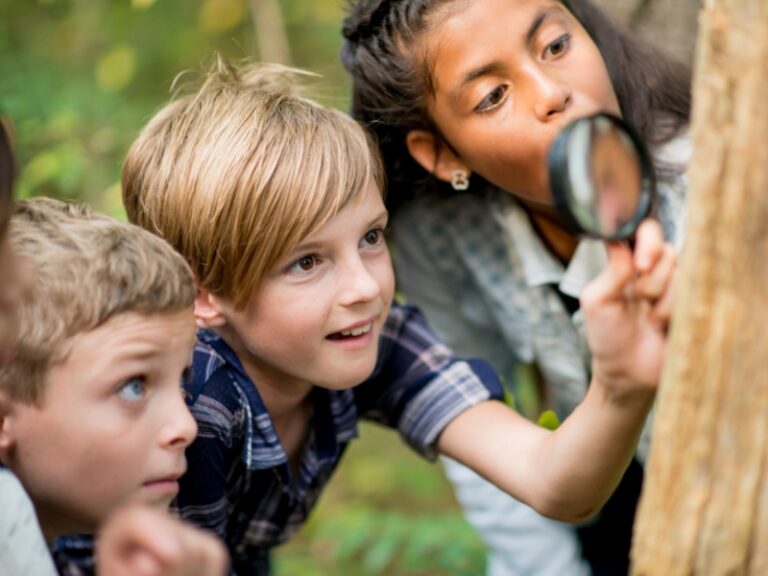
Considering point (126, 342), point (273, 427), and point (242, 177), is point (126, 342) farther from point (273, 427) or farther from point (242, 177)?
point (273, 427)

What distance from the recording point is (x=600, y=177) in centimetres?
158

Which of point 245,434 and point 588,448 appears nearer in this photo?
point 588,448

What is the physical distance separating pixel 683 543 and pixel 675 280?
1.22ft

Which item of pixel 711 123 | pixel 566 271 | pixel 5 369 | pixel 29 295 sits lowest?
pixel 566 271

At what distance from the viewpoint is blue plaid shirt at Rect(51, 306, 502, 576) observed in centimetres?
225

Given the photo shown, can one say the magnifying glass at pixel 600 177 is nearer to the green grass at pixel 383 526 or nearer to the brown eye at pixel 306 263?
the brown eye at pixel 306 263

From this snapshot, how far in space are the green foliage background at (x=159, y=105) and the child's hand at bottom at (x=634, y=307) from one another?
49.9 inches

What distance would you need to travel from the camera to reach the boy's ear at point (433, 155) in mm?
2703

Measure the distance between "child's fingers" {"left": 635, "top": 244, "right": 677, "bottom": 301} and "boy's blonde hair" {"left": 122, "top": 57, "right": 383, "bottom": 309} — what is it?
2.62ft

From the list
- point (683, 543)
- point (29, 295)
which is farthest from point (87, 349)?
point (683, 543)

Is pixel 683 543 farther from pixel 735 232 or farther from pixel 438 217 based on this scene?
pixel 438 217

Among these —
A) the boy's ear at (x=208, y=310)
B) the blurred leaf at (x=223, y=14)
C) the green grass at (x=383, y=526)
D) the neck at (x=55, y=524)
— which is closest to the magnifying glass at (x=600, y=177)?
the boy's ear at (x=208, y=310)

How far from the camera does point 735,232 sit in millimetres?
1332

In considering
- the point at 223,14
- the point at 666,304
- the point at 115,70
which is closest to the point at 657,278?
the point at 666,304
